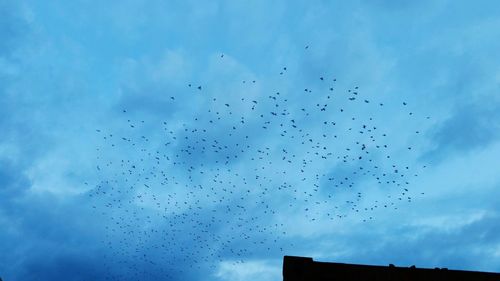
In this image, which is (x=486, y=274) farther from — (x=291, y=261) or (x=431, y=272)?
(x=291, y=261)

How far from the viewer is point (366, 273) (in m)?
17.5

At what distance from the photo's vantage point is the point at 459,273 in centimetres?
1720

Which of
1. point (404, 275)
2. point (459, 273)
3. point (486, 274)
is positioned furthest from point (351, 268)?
point (486, 274)

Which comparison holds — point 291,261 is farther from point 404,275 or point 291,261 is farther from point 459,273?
point 459,273

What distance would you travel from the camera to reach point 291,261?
59.3 feet

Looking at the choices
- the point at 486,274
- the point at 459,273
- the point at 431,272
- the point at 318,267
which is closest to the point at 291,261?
the point at 318,267

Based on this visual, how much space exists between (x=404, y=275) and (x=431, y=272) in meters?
1.19

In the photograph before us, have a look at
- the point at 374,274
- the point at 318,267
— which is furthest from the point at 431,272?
the point at 318,267

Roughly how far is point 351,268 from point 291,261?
9.07 ft

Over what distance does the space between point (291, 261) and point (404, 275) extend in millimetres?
5118

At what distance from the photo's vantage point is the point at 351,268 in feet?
57.9

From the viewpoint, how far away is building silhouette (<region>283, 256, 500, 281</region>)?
1716 centimetres

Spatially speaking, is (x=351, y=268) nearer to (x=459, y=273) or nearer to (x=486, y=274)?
(x=459, y=273)

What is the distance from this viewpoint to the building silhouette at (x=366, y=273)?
17.2m
